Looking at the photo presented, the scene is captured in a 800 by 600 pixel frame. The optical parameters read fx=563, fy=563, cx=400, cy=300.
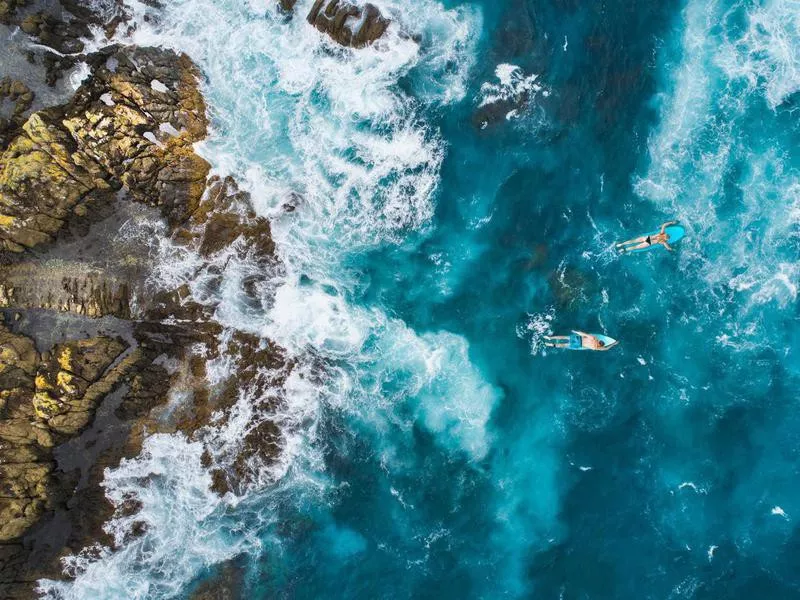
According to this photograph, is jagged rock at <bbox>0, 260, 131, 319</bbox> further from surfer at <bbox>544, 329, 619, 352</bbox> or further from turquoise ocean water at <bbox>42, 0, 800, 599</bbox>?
surfer at <bbox>544, 329, 619, 352</bbox>

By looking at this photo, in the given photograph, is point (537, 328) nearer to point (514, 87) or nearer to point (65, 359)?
point (514, 87)

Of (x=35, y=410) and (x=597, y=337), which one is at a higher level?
(x=597, y=337)

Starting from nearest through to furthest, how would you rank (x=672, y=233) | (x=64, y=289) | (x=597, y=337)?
(x=672, y=233)
(x=597, y=337)
(x=64, y=289)

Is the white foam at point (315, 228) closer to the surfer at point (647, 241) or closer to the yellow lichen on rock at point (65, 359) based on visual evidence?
the yellow lichen on rock at point (65, 359)

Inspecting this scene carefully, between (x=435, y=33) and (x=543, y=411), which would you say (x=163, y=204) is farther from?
(x=543, y=411)

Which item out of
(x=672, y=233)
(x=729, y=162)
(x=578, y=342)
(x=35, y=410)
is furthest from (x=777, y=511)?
(x=35, y=410)

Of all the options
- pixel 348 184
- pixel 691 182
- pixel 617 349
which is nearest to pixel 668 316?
pixel 617 349
